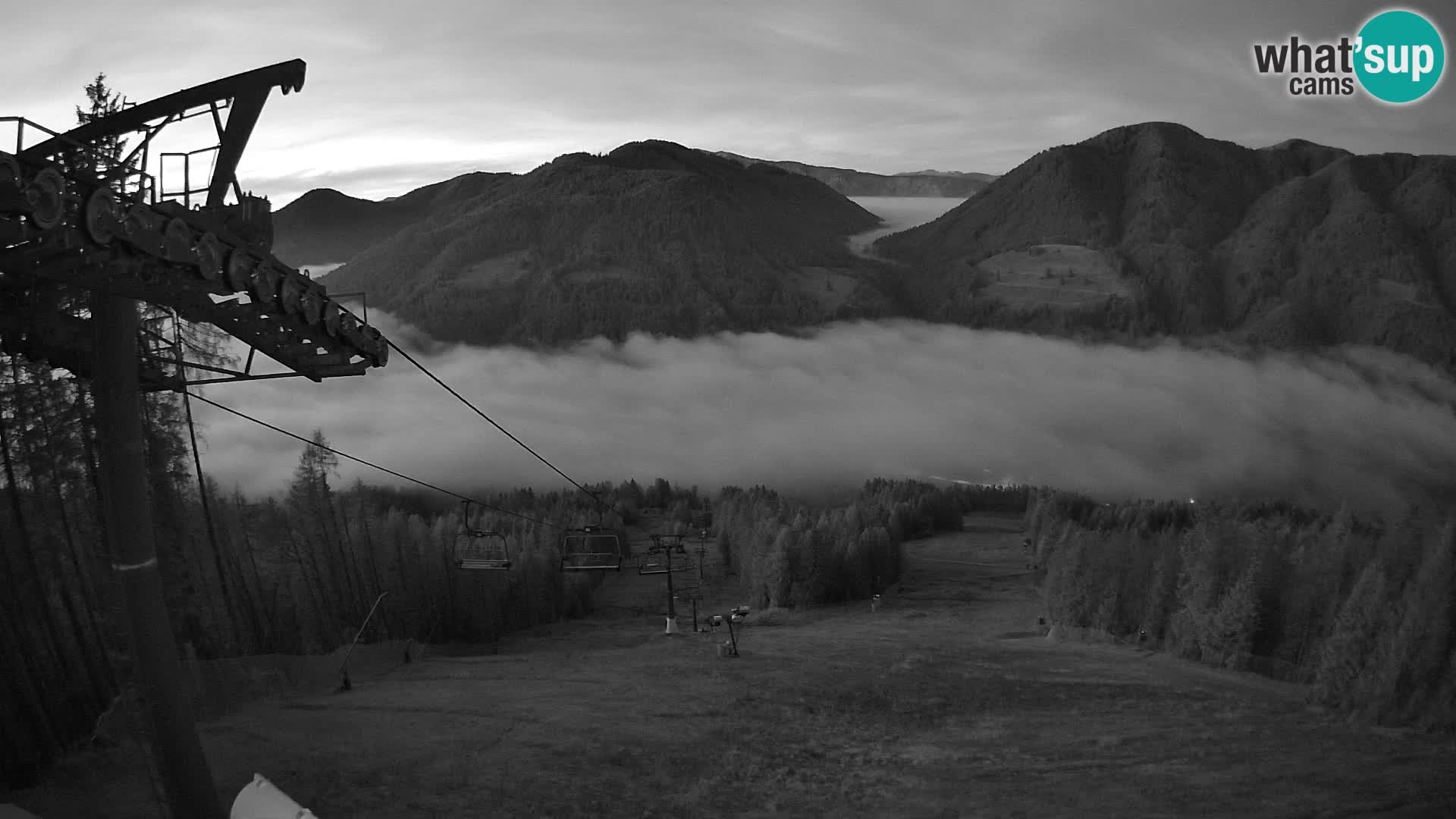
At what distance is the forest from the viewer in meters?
29.5

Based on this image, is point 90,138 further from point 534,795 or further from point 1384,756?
point 1384,756

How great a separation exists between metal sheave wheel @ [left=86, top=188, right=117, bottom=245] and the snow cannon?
7.11 m

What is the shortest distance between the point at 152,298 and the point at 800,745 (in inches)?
1104

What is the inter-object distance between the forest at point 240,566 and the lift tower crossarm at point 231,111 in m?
7.15

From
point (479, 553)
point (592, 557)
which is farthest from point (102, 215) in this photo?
point (479, 553)

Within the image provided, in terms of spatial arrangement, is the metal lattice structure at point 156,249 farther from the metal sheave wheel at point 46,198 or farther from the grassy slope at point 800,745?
the grassy slope at point 800,745

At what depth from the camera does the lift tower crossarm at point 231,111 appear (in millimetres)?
16062

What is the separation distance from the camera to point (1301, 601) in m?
61.5

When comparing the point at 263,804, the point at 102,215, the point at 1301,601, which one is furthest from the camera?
the point at 1301,601

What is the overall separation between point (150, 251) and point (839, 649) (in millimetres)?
54224

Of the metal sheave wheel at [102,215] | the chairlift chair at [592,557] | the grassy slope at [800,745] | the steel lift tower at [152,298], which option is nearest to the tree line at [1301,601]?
the grassy slope at [800,745]

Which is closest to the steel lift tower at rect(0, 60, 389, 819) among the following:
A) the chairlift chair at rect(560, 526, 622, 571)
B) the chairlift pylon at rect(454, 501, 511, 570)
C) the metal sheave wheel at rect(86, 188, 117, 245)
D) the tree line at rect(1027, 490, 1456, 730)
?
the metal sheave wheel at rect(86, 188, 117, 245)

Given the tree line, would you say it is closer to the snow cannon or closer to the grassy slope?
the grassy slope

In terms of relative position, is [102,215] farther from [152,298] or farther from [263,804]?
[263,804]
